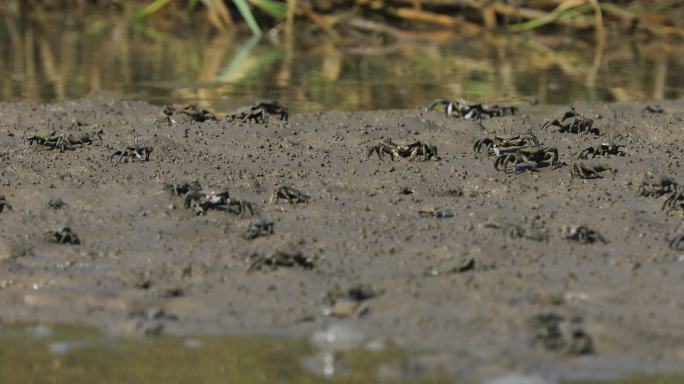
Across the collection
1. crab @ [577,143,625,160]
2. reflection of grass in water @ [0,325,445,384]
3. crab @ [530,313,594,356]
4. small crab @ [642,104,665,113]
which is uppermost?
small crab @ [642,104,665,113]

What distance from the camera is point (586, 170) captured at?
698 centimetres

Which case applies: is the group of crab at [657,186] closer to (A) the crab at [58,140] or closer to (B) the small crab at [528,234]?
(B) the small crab at [528,234]

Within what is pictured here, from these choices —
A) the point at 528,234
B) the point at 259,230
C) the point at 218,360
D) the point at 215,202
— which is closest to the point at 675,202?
the point at 528,234

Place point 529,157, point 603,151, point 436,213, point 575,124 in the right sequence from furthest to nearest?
point 575,124 → point 603,151 → point 529,157 → point 436,213

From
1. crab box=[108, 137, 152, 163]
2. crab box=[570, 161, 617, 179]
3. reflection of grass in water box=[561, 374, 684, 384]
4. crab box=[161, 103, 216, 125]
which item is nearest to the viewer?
reflection of grass in water box=[561, 374, 684, 384]

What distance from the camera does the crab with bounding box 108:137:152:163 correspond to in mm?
7274

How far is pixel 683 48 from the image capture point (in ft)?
50.9

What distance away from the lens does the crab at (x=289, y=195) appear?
639 centimetres

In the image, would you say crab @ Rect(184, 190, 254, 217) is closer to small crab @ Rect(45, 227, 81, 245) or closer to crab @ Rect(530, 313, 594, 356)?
small crab @ Rect(45, 227, 81, 245)

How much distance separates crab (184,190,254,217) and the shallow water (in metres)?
3.86

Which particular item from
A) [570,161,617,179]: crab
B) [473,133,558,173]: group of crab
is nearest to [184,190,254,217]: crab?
[473,133,558,173]: group of crab

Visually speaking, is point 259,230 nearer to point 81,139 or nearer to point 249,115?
point 81,139

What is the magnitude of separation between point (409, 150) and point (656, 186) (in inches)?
57.0

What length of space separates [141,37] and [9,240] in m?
10.6
